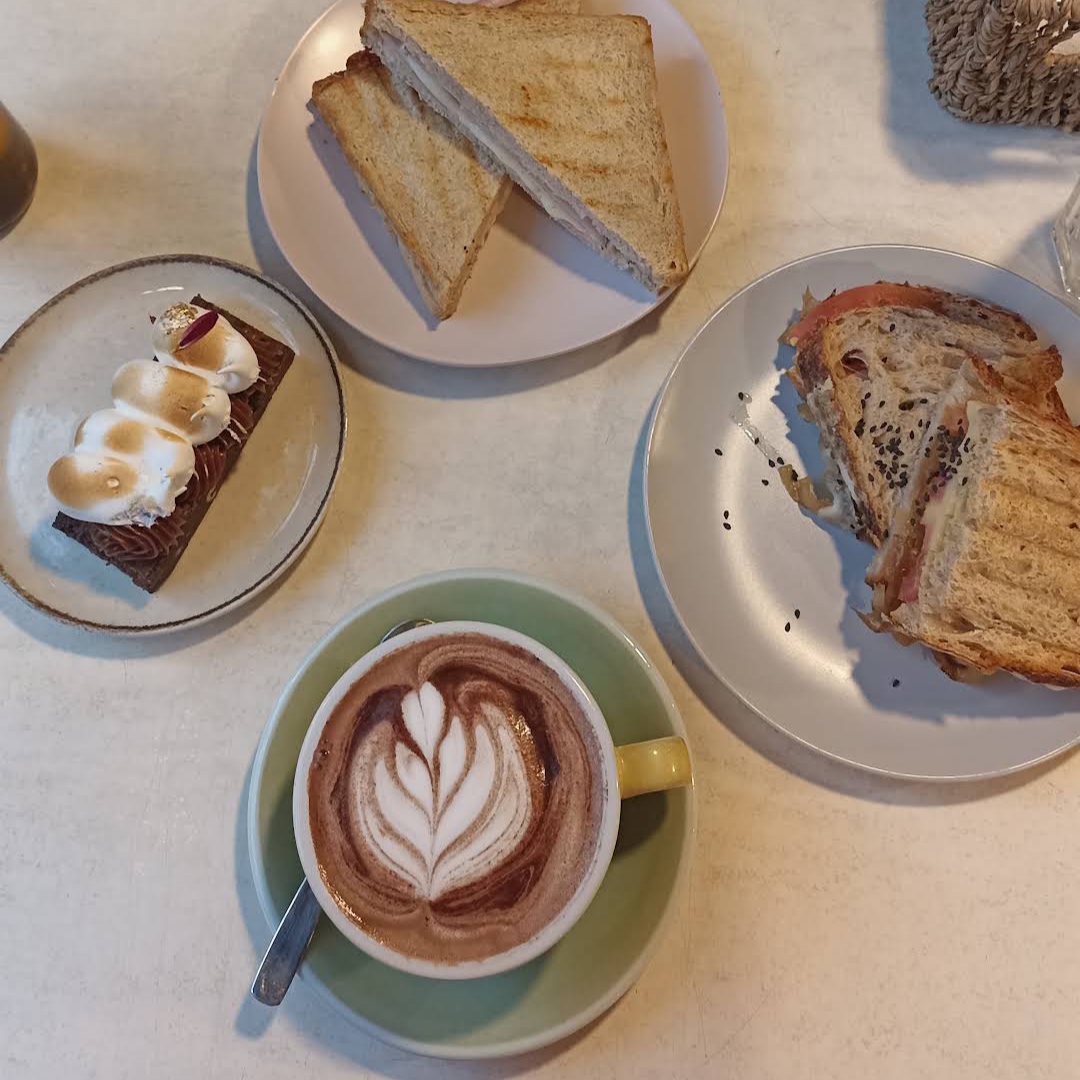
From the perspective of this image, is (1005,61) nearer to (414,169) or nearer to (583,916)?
(414,169)

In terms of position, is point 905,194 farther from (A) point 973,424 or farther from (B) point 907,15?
(A) point 973,424

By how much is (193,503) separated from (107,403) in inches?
10.1

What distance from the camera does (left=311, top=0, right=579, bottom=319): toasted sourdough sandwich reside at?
1.42m

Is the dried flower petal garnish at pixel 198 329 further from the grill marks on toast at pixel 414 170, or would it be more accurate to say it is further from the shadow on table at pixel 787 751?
the shadow on table at pixel 787 751

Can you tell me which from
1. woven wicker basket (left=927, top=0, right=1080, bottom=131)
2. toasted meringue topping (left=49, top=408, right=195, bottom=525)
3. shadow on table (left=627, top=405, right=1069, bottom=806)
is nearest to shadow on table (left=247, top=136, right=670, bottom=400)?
shadow on table (left=627, top=405, right=1069, bottom=806)

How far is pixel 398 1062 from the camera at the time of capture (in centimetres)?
125

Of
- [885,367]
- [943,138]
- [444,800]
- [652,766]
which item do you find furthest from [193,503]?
[943,138]

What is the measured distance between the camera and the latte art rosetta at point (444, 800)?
3.25ft

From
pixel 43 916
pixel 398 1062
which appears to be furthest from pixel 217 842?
pixel 398 1062

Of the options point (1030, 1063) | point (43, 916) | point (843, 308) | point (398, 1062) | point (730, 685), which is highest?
point (843, 308)

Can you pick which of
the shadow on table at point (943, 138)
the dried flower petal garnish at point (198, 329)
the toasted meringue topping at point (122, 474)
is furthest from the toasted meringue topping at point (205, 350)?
the shadow on table at point (943, 138)

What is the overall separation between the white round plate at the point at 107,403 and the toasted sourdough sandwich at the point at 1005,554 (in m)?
0.88

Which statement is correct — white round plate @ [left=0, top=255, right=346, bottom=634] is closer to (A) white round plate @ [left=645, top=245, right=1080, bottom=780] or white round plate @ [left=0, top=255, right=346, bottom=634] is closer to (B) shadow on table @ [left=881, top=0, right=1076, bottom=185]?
(A) white round plate @ [left=645, top=245, right=1080, bottom=780]

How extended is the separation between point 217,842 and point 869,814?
0.96 m
